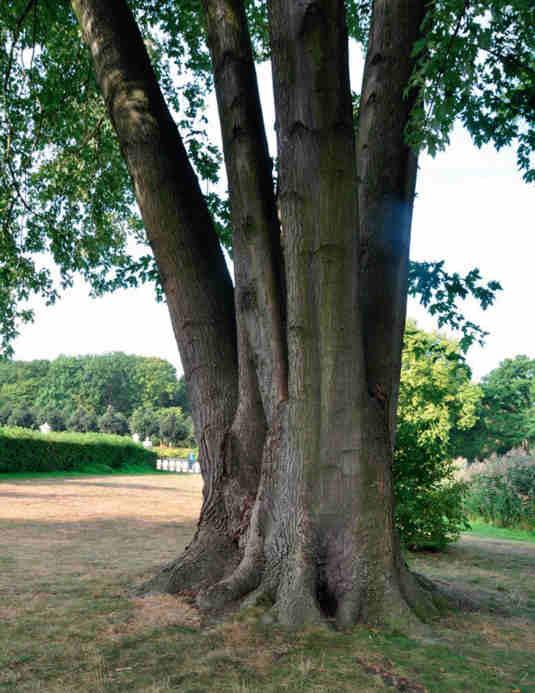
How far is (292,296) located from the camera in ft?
13.7

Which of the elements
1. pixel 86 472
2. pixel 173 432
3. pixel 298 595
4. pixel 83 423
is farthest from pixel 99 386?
pixel 298 595

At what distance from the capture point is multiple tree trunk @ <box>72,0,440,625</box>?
4.01 m

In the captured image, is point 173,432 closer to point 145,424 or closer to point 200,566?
point 145,424

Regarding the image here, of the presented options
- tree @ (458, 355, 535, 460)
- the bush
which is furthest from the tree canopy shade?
tree @ (458, 355, 535, 460)

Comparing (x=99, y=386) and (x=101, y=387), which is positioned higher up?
(x=99, y=386)

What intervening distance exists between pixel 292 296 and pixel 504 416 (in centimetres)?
5120

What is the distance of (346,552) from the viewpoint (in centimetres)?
425

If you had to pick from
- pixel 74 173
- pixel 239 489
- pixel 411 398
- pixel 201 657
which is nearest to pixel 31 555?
pixel 239 489

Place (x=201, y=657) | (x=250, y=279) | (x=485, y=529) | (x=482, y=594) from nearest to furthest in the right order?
(x=201, y=657) → (x=250, y=279) → (x=482, y=594) → (x=485, y=529)

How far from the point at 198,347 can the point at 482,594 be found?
11.6 ft

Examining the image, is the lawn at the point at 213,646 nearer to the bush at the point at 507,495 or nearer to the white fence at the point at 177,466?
the bush at the point at 507,495

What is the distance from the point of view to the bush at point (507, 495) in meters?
14.2

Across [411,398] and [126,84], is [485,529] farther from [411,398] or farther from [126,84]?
[126,84]

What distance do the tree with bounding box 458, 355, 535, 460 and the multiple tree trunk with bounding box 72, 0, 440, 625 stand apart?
46.0m
